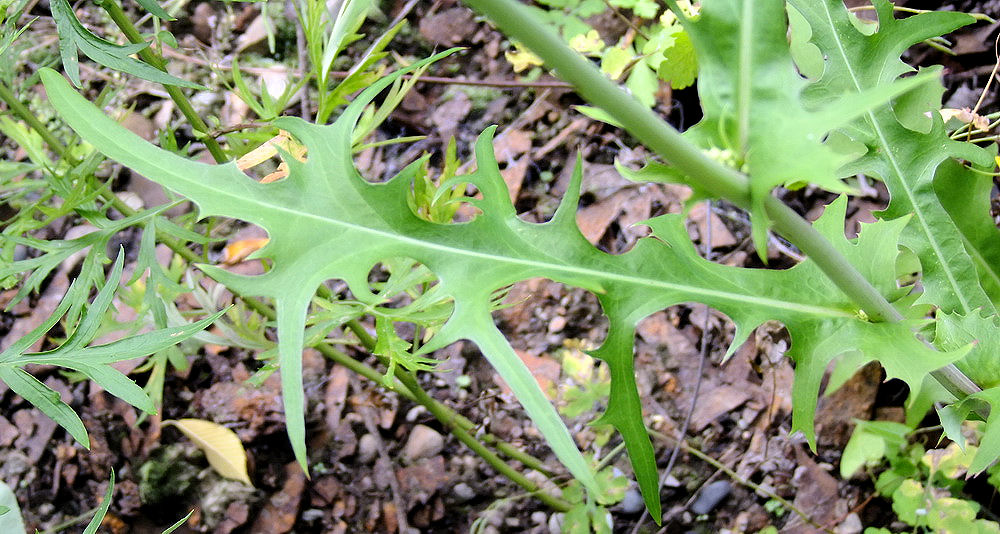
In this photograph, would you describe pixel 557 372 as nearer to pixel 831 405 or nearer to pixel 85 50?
pixel 831 405

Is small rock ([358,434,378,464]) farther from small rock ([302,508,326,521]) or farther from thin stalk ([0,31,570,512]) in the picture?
thin stalk ([0,31,570,512])

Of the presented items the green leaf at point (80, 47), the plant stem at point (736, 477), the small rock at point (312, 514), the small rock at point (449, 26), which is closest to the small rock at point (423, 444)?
the small rock at point (312, 514)

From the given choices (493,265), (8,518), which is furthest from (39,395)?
(493,265)

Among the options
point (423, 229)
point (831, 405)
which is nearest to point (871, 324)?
point (423, 229)

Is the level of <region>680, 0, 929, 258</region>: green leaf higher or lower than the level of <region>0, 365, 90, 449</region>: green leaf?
higher

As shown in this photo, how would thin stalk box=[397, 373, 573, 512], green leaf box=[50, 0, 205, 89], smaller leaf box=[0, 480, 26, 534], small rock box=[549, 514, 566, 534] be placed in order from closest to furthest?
1. green leaf box=[50, 0, 205, 89]
2. smaller leaf box=[0, 480, 26, 534]
3. thin stalk box=[397, 373, 573, 512]
4. small rock box=[549, 514, 566, 534]

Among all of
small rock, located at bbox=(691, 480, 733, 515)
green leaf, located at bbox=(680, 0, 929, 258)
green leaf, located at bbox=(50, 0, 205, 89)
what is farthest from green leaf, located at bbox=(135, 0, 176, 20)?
small rock, located at bbox=(691, 480, 733, 515)

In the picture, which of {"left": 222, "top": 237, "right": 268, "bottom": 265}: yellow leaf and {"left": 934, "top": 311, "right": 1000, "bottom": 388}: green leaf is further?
{"left": 222, "top": 237, "right": 268, "bottom": 265}: yellow leaf
